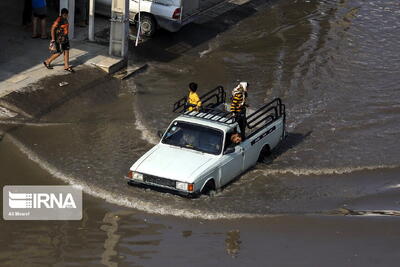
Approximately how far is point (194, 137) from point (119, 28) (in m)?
7.68

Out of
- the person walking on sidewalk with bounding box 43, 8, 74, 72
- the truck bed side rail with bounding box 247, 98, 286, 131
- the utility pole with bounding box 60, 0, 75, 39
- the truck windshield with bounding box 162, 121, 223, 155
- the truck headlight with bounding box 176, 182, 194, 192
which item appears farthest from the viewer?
the utility pole with bounding box 60, 0, 75, 39

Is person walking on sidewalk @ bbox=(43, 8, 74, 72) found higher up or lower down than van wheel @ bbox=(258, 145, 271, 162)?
higher up

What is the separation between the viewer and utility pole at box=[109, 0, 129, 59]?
22516 mm

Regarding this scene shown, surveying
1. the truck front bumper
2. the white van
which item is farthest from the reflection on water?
the white van

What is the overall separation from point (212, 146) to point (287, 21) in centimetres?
1430

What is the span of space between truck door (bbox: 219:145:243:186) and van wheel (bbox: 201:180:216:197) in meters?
0.24

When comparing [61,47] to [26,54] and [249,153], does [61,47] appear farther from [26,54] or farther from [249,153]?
[249,153]

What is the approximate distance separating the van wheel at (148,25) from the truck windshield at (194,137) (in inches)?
381

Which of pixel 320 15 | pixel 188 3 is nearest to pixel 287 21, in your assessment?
pixel 320 15

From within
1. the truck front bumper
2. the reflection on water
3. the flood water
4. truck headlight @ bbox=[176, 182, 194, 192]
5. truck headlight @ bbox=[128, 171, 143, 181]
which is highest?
truck headlight @ bbox=[176, 182, 194, 192]

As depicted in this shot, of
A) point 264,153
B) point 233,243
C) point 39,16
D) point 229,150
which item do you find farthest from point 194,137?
point 39,16

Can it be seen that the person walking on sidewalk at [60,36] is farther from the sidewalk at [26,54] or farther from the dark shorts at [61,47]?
the sidewalk at [26,54]

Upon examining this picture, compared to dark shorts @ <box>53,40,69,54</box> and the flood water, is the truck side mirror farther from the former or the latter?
dark shorts @ <box>53,40,69,54</box>

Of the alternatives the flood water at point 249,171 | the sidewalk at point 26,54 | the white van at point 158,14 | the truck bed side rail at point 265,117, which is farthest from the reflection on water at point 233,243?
the white van at point 158,14
